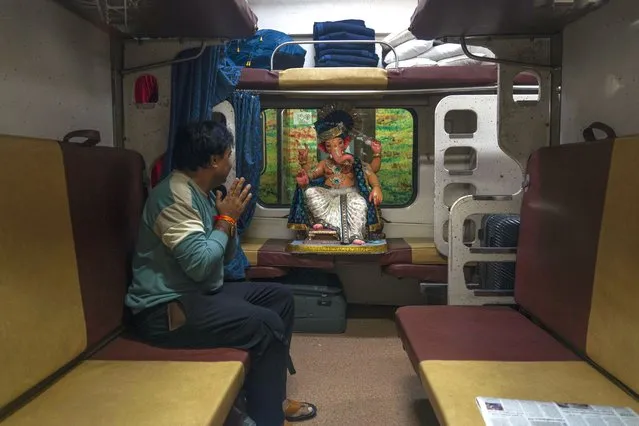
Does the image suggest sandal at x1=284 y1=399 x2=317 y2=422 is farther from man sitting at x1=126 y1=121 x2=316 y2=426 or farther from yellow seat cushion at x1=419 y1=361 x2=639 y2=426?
yellow seat cushion at x1=419 y1=361 x2=639 y2=426

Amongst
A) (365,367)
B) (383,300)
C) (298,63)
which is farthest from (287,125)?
(365,367)

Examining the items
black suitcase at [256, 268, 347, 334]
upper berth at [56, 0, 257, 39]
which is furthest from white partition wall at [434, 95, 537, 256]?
upper berth at [56, 0, 257, 39]

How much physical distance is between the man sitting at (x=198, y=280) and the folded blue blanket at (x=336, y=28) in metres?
2.20

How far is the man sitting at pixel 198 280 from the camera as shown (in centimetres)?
191

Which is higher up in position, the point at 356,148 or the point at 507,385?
the point at 356,148

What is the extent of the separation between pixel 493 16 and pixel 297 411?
1.85 m

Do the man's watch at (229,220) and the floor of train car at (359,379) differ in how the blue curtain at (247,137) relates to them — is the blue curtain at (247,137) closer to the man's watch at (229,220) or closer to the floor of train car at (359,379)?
the floor of train car at (359,379)

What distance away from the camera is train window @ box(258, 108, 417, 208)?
13.7ft

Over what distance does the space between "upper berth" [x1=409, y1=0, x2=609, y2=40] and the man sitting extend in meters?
0.94

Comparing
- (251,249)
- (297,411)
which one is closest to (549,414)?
(297,411)

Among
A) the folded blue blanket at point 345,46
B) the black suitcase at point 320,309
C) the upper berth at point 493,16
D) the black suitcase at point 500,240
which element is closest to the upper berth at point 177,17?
the upper berth at point 493,16

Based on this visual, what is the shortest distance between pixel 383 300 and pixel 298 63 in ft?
6.17

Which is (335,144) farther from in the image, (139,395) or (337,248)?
(139,395)

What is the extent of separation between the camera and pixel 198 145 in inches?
81.2
